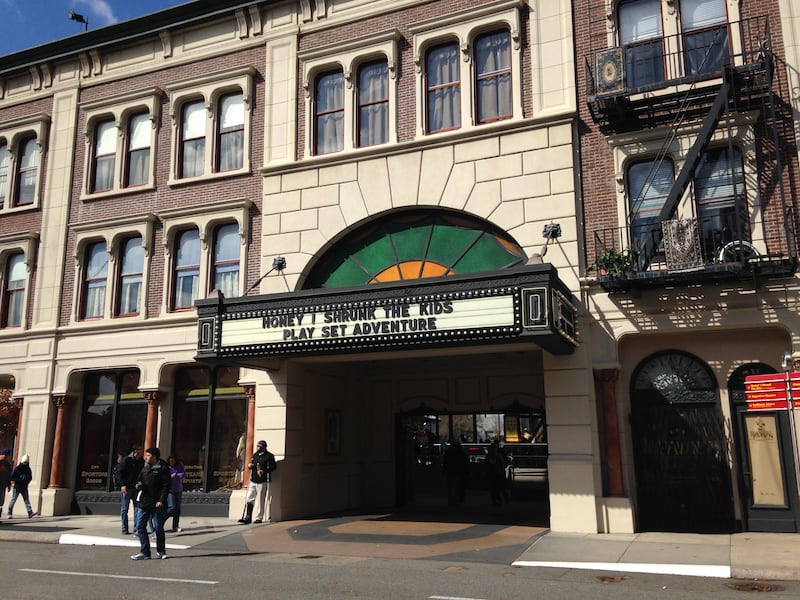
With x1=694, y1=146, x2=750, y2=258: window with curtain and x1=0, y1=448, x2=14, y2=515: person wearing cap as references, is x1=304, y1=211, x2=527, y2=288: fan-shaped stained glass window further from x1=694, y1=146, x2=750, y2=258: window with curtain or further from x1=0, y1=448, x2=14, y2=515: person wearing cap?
x1=0, y1=448, x2=14, y2=515: person wearing cap

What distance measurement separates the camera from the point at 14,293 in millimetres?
21406

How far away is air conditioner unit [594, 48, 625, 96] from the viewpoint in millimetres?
14477

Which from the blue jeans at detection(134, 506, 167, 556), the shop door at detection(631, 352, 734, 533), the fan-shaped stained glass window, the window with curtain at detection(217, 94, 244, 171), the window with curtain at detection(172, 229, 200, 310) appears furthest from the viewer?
the window with curtain at detection(217, 94, 244, 171)

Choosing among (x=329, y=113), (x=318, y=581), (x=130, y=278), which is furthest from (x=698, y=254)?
(x=130, y=278)

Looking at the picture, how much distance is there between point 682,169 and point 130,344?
45.2ft

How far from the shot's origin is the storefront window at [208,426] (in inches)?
714

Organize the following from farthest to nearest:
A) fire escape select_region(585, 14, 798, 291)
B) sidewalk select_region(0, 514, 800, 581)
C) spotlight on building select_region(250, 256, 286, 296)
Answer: spotlight on building select_region(250, 256, 286, 296) → fire escape select_region(585, 14, 798, 291) → sidewalk select_region(0, 514, 800, 581)

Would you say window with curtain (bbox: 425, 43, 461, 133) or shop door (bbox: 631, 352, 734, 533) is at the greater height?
window with curtain (bbox: 425, 43, 461, 133)

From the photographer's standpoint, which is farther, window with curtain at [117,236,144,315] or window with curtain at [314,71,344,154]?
window with curtain at [117,236,144,315]

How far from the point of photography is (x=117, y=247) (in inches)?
794

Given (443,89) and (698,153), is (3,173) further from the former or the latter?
(698,153)

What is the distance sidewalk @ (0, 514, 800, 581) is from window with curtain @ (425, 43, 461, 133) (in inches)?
352

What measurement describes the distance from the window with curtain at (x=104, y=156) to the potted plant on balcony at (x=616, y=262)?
45.4ft

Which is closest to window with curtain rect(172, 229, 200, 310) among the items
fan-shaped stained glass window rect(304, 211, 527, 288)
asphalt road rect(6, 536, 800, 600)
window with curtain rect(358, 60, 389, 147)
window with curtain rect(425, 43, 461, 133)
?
fan-shaped stained glass window rect(304, 211, 527, 288)
